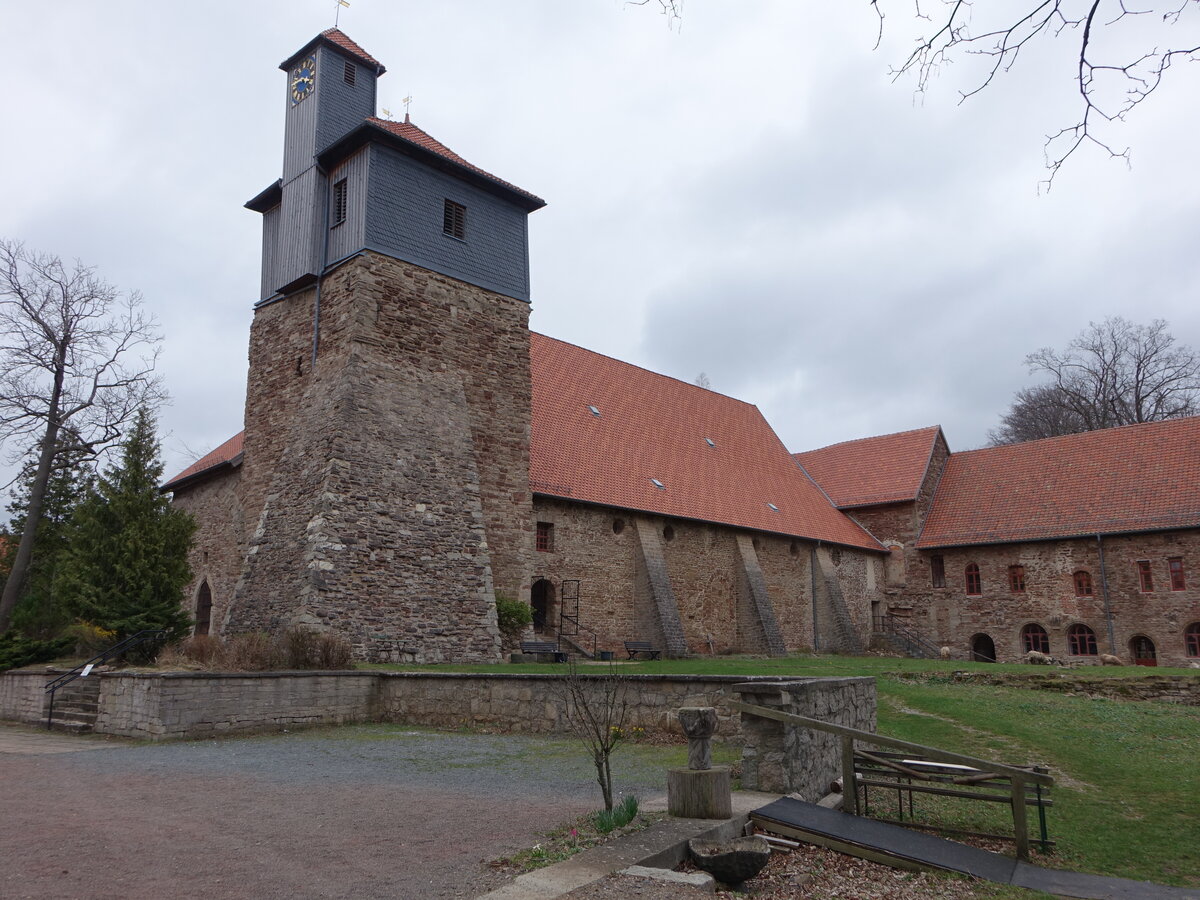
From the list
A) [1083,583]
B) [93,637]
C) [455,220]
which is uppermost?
[455,220]

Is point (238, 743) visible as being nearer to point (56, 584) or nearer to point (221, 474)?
point (56, 584)

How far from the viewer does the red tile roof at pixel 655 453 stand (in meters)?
22.2

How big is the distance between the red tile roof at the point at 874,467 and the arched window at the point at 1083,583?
5986 mm

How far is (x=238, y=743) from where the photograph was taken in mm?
10664

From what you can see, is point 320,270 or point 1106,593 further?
point 1106,593

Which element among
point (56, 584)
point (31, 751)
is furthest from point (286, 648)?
point (56, 584)

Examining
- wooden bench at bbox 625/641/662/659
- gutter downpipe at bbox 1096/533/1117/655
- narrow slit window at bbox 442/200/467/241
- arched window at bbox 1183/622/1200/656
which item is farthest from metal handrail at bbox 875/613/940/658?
narrow slit window at bbox 442/200/467/241

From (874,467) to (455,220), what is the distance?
69.5 ft

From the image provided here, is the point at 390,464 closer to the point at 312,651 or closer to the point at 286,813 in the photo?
the point at 312,651

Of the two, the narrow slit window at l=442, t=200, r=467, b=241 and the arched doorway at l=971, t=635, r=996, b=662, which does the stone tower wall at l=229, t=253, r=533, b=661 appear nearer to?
the narrow slit window at l=442, t=200, r=467, b=241

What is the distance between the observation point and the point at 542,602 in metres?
20.1

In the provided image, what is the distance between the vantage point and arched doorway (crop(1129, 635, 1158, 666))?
2564cm

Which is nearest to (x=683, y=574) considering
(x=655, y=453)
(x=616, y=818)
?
(x=655, y=453)

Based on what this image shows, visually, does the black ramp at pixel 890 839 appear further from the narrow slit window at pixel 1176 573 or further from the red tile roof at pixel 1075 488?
the red tile roof at pixel 1075 488
